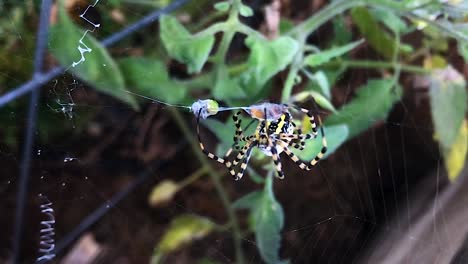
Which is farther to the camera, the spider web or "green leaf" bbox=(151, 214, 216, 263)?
"green leaf" bbox=(151, 214, 216, 263)

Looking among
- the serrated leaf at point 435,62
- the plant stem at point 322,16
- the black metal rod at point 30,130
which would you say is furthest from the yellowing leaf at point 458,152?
the black metal rod at point 30,130

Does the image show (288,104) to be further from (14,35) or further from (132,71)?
(14,35)

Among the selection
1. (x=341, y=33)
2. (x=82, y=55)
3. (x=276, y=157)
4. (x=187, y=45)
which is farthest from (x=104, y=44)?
(x=341, y=33)

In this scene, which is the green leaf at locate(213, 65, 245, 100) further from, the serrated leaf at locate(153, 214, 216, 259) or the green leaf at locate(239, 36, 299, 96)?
the serrated leaf at locate(153, 214, 216, 259)

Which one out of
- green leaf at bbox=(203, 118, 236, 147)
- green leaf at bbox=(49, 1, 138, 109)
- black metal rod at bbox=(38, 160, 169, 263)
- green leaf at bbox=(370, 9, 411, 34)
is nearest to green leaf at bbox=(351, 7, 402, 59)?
green leaf at bbox=(370, 9, 411, 34)

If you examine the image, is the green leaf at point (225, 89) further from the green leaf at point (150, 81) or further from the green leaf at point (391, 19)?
the green leaf at point (391, 19)
